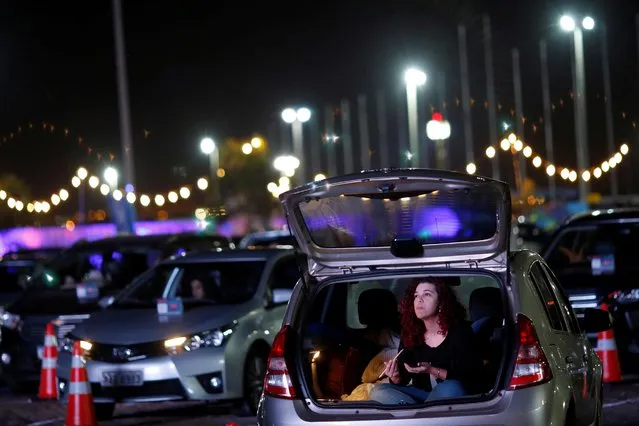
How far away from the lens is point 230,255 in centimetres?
1318

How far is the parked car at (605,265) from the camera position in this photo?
44.7 feet

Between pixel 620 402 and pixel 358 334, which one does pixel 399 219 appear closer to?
pixel 358 334

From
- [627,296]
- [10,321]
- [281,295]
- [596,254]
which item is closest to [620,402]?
[627,296]

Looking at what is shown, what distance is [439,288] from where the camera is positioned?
7.32 meters

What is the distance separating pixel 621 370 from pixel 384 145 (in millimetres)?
55114

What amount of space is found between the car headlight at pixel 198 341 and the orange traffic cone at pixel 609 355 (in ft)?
11.8

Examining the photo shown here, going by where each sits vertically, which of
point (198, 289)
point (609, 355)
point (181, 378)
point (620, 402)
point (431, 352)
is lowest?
point (620, 402)

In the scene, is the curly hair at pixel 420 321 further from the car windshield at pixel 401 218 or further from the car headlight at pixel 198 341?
the car headlight at pixel 198 341

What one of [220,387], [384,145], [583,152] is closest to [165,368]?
[220,387]

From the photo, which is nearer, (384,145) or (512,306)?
(512,306)

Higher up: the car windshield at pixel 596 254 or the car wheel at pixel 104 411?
the car windshield at pixel 596 254

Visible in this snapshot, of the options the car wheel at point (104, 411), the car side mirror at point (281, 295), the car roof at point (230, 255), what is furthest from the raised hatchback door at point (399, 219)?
the car roof at point (230, 255)

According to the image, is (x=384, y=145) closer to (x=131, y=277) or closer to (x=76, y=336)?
(x=131, y=277)

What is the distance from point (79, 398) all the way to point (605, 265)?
19.9 ft
